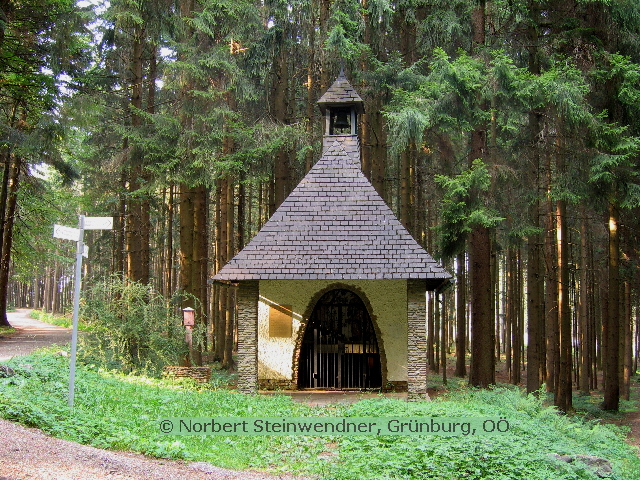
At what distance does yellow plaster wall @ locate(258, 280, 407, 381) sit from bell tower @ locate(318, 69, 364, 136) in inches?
168

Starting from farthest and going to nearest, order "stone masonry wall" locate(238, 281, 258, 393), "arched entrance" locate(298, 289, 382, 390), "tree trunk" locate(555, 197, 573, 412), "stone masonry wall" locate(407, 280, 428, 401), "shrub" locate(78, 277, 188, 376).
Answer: "tree trunk" locate(555, 197, 573, 412) → "arched entrance" locate(298, 289, 382, 390) → "shrub" locate(78, 277, 188, 376) → "stone masonry wall" locate(238, 281, 258, 393) → "stone masonry wall" locate(407, 280, 428, 401)

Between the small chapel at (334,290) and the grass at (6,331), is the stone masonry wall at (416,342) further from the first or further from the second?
the grass at (6,331)

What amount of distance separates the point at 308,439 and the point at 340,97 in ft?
33.3

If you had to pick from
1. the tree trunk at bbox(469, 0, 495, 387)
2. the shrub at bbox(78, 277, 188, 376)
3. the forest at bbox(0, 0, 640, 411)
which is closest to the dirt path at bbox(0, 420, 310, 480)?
the shrub at bbox(78, 277, 188, 376)

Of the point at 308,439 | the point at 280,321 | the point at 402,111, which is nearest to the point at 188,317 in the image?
the point at 280,321

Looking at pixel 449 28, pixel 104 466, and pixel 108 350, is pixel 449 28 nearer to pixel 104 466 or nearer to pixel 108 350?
pixel 108 350

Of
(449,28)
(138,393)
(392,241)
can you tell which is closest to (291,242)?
(392,241)

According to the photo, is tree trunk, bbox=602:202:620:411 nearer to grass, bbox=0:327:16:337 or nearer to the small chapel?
the small chapel

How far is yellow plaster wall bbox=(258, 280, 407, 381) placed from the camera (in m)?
14.7

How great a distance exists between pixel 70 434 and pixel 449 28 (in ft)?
45.9

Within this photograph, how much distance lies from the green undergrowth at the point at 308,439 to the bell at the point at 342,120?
8467 millimetres

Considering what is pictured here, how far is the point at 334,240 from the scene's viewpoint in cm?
1437

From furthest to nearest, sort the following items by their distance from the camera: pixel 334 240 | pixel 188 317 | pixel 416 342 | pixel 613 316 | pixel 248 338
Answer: pixel 613 316 → pixel 188 317 → pixel 334 240 → pixel 248 338 → pixel 416 342

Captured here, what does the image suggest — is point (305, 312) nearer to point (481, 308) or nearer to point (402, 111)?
point (481, 308)
